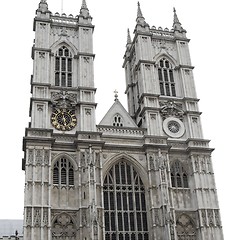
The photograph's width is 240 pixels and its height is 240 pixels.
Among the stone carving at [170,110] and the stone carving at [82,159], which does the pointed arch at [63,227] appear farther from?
the stone carving at [170,110]

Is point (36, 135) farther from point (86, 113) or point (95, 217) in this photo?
point (95, 217)

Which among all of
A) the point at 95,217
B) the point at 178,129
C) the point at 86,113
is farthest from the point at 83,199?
the point at 178,129

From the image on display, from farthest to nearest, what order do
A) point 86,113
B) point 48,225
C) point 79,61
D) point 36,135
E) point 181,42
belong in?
1. point 181,42
2. point 79,61
3. point 86,113
4. point 36,135
5. point 48,225

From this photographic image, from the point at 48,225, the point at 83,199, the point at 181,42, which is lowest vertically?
the point at 48,225

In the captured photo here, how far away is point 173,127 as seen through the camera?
4041 cm

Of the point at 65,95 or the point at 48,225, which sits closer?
the point at 48,225

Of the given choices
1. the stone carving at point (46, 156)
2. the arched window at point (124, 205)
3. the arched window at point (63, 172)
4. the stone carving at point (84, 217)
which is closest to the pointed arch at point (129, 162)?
the arched window at point (124, 205)

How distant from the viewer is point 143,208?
119 ft

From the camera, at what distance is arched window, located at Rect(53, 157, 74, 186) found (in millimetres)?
35469

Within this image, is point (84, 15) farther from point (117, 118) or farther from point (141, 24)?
point (117, 118)

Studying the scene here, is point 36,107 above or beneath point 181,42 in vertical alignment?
beneath

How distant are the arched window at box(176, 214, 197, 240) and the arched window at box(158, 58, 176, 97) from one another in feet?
40.6

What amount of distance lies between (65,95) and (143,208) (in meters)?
12.2

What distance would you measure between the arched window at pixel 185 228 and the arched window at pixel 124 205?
8.98ft
